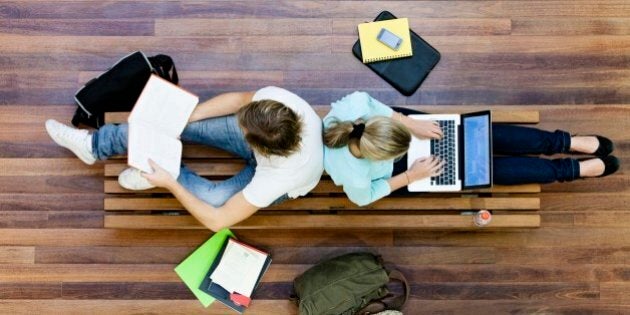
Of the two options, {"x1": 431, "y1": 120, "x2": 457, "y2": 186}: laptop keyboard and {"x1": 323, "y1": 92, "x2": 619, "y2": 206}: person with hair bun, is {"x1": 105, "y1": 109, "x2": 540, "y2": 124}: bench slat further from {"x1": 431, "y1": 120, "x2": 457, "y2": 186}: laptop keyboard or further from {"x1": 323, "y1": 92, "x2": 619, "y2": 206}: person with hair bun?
{"x1": 431, "y1": 120, "x2": 457, "y2": 186}: laptop keyboard

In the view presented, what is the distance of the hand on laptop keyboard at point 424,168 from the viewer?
2.34m

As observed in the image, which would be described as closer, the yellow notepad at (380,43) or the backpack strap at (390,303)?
the backpack strap at (390,303)

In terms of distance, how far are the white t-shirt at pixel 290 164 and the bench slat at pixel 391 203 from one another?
1.04 ft

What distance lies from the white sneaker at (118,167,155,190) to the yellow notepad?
1148 mm

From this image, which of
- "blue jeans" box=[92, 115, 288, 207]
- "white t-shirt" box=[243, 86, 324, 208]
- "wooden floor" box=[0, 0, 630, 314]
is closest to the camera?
"white t-shirt" box=[243, 86, 324, 208]

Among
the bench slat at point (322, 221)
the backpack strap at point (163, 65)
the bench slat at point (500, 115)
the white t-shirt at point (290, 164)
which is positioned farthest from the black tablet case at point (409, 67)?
the backpack strap at point (163, 65)

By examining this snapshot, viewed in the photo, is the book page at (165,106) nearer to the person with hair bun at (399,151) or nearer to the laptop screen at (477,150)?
the person with hair bun at (399,151)

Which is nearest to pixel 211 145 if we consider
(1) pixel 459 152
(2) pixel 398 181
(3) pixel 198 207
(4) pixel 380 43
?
(3) pixel 198 207

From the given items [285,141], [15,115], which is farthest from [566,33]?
[15,115]

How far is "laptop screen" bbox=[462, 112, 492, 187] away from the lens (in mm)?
2344

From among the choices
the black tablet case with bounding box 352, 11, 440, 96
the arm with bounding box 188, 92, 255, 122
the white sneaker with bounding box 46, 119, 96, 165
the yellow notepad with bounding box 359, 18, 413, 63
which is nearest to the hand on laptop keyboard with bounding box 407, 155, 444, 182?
the black tablet case with bounding box 352, 11, 440, 96

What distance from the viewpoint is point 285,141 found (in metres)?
1.87

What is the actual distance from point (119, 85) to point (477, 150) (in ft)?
5.07

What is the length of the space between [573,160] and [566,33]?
683 mm
